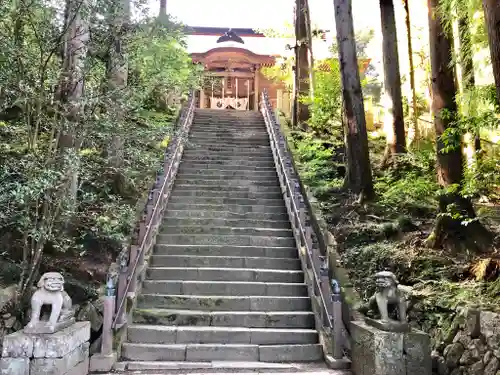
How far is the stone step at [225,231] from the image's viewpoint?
8.35 meters

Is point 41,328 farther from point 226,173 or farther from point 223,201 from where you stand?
point 226,173

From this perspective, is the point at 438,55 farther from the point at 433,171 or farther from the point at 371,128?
the point at 371,128

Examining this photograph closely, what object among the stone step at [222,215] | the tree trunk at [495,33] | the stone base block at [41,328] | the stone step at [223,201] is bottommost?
the stone base block at [41,328]

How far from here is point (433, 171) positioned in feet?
32.1

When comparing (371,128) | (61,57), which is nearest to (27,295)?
(61,57)

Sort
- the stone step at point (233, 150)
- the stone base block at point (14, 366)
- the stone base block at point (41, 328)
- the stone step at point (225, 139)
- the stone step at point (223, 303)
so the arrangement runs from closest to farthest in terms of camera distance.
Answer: the stone base block at point (14, 366) < the stone base block at point (41, 328) < the stone step at point (223, 303) < the stone step at point (233, 150) < the stone step at point (225, 139)

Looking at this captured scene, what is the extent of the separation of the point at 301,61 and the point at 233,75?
28.6ft

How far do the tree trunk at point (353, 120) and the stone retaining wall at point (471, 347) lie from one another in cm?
426

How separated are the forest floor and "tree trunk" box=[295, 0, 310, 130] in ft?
14.5

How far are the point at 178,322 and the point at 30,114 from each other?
3395mm

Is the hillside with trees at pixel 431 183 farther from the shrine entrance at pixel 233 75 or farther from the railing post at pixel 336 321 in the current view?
the shrine entrance at pixel 233 75

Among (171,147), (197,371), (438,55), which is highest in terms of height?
(438,55)

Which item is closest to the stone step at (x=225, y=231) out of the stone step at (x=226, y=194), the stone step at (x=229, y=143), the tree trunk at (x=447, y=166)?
the stone step at (x=226, y=194)

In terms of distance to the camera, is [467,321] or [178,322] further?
[178,322]
